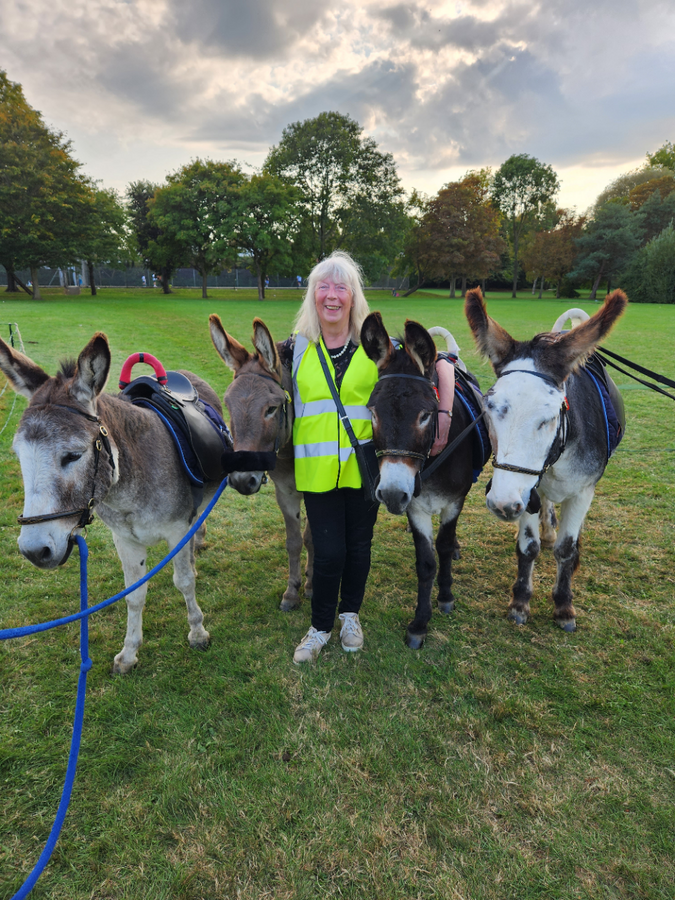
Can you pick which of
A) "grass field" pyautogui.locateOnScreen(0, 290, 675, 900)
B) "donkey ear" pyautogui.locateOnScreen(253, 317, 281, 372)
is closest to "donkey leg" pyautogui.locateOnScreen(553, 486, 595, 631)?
"grass field" pyautogui.locateOnScreen(0, 290, 675, 900)

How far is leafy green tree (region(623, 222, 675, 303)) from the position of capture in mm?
42750

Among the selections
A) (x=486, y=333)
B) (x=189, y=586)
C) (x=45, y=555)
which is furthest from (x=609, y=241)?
(x=45, y=555)

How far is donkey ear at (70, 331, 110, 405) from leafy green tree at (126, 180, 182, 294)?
2020 inches

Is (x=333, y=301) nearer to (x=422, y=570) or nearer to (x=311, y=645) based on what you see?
(x=422, y=570)

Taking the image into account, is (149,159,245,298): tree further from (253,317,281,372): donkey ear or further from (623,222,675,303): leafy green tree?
(253,317,281,372): donkey ear

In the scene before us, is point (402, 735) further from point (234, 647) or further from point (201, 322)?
point (201, 322)

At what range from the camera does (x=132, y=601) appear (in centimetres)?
336

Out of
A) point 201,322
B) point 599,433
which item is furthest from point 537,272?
point 599,433

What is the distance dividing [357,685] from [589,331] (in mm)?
2916

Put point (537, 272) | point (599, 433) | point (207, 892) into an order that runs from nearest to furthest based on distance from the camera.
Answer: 1. point (207, 892)
2. point (599, 433)
3. point (537, 272)

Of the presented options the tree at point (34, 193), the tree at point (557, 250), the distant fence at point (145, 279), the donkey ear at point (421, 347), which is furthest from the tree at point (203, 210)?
the donkey ear at point (421, 347)

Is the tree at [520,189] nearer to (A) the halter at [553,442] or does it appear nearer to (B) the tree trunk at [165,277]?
(B) the tree trunk at [165,277]

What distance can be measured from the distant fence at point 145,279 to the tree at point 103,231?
11630mm

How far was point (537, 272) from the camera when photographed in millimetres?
56312
